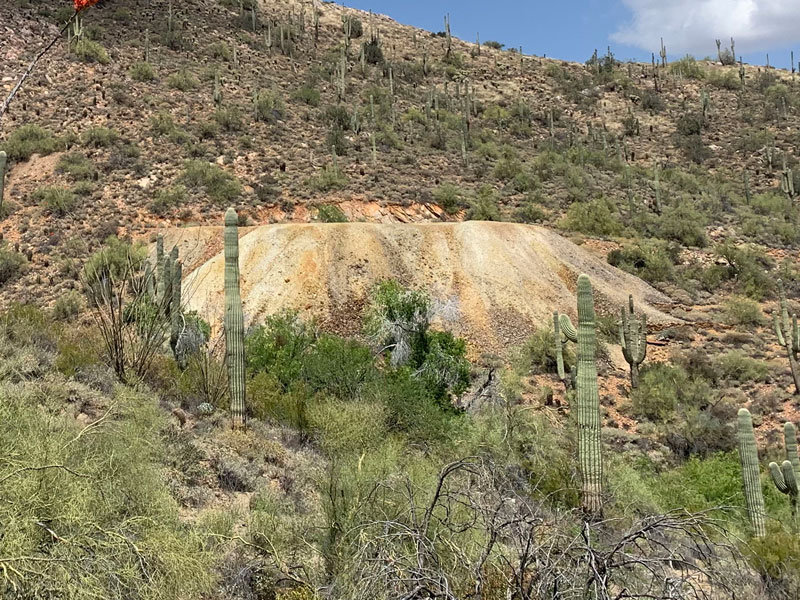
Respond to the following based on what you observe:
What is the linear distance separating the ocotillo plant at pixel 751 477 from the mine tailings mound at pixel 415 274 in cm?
Answer: 1108

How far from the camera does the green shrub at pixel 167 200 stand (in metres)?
30.2

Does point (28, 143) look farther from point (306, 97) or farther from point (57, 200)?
point (306, 97)

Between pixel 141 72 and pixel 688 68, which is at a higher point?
pixel 688 68

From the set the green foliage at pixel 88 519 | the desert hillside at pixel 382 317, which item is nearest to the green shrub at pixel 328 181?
the desert hillside at pixel 382 317

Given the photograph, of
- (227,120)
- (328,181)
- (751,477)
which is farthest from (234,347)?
(227,120)

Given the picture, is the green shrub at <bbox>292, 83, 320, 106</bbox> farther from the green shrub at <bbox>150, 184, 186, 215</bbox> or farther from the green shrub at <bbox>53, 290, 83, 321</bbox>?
the green shrub at <bbox>53, 290, 83, 321</bbox>

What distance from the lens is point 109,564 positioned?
5.02m

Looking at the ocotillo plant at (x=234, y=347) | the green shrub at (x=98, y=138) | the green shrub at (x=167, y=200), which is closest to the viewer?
the ocotillo plant at (x=234, y=347)

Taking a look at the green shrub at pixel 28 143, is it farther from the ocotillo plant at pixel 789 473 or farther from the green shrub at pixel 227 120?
the ocotillo plant at pixel 789 473

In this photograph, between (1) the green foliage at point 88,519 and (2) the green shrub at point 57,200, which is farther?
(2) the green shrub at point 57,200

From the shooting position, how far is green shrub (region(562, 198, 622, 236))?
110 ft

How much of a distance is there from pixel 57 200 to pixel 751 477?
2886cm

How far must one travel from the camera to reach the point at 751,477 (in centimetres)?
1080

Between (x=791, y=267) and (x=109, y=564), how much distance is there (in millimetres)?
34407
